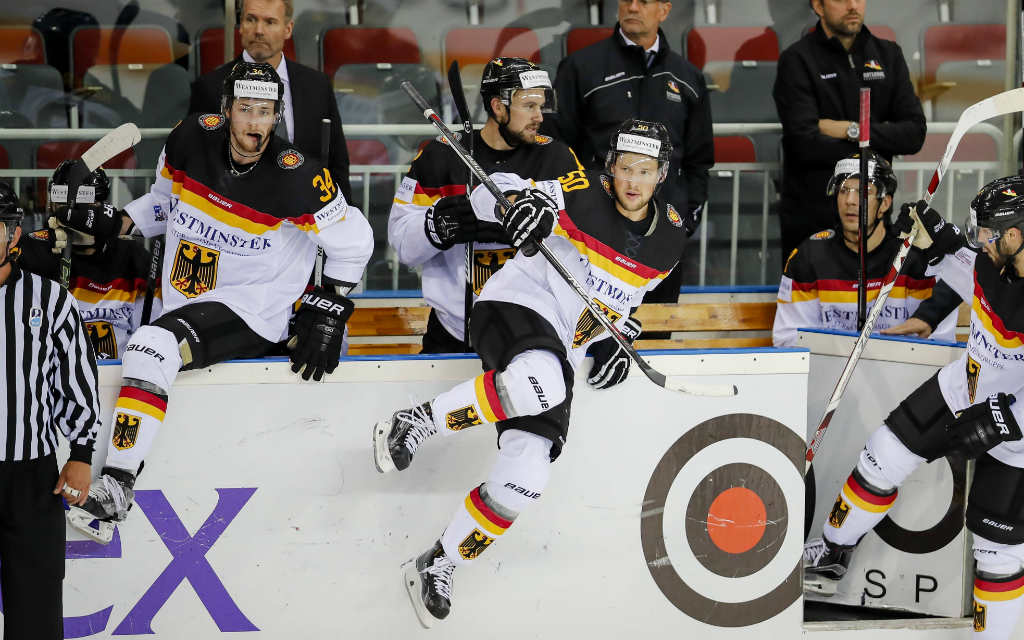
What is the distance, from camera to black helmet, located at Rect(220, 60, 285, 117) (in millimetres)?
2984

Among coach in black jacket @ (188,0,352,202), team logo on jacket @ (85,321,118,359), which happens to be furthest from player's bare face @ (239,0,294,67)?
team logo on jacket @ (85,321,118,359)

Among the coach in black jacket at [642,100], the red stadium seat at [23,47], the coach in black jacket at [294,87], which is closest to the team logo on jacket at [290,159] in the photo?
the coach in black jacket at [294,87]

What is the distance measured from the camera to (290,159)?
10.1 ft

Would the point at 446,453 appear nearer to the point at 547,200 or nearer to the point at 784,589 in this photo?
the point at 547,200

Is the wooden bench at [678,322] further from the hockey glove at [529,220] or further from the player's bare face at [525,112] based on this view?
the hockey glove at [529,220]

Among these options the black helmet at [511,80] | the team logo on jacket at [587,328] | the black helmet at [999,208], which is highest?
the black helmet at [511,80]

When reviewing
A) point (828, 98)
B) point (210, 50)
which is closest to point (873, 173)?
point (828, 98)

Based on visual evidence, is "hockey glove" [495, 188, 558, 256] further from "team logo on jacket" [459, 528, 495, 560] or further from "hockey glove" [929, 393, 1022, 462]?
"hockey glove" [929, 393, 1022, 462]

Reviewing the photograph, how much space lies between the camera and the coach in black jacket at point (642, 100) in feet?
13.2

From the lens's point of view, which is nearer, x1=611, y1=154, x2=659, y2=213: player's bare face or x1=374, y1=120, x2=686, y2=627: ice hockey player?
x1=374, y1=120, x2=686, y2=627: ice hockey player

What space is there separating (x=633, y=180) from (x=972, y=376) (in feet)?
3.48

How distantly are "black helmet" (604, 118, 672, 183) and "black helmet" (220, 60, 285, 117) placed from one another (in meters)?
0.90

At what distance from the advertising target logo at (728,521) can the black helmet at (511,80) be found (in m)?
1.06

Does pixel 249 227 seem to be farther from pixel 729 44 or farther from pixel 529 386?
pixel 729 44
